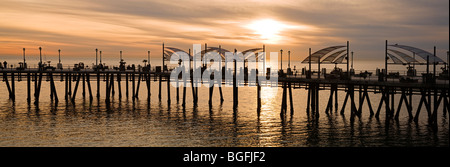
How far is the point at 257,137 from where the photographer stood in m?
35.8

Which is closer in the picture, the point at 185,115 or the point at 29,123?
the point at 29,123

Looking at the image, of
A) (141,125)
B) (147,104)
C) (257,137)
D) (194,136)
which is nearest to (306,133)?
(257,137)

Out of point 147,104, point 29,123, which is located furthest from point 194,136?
point 147,104

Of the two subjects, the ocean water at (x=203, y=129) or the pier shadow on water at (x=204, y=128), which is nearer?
the ocean water at (x=203, y=129)

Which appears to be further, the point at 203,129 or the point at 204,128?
the point at 204,128

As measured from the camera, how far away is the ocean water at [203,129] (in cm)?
3366

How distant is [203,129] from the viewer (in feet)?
130

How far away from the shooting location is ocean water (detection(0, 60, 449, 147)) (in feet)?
110

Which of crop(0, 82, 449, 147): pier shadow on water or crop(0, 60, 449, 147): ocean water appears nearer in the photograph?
crop(0, 60, 449, 147): ocean water
